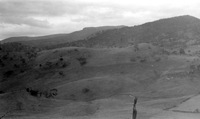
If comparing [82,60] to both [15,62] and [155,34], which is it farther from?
[155,34]

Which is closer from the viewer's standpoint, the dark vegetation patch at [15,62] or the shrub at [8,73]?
the shrub at [8,73]

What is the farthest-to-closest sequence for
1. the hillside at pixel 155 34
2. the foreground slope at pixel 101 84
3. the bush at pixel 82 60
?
the hillside at pixel 155 34, the bush at pixel 82 60, the foreground slope at pixel 101 84

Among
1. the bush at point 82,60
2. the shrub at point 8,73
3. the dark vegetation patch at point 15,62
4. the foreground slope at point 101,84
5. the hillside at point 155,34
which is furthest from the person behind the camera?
the hillside at point 155,34

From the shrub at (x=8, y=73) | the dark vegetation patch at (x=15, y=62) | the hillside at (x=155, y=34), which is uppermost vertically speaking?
the hillside at (x=155, y=34)

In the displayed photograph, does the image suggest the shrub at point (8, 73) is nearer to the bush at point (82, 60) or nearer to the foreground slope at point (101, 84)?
the foreground slope at point (101, 84)

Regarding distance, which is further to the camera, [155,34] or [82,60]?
[155,34]

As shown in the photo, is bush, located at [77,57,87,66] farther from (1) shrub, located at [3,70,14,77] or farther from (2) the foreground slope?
(1) shrub, located at [3,70,14,77]

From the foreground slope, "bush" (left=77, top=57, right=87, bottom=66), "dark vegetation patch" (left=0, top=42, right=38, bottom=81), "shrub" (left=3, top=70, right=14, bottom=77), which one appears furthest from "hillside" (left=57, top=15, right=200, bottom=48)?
"shrub" (left=3, top=70, right=14, bottom=77)

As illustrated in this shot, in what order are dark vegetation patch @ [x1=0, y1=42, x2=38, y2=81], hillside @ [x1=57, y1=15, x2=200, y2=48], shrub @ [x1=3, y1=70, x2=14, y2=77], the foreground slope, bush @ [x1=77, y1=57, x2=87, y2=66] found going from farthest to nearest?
hillside @ [x1=57, y1=15, x2=200, y2=48], dark vegetation patch @ [x1=0, y1=42, x2=38, y2=81], shrub @ [x1=3, y1=70, x2=14, y2=77], bush @ [x1=77, y1=57, x2=87, y2=66], the foreground slope

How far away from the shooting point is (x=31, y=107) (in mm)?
16891

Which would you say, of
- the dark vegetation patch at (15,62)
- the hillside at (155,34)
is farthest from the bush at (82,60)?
the hillside at (155,34)

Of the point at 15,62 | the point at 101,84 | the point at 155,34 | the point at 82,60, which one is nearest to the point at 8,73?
the point at 15,62

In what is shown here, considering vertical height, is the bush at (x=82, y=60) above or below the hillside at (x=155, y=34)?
below

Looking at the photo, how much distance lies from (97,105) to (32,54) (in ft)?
81.9
